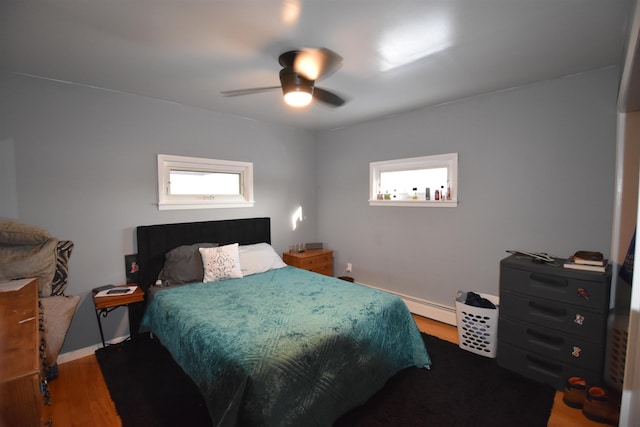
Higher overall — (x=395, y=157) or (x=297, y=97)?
(x=297, y=97)

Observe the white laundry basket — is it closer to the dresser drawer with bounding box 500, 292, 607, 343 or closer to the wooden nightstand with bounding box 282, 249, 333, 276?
the dresser drawer with bounding box 500, 292, 607, 343

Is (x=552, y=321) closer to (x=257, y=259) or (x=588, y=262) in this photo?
(x=588, y=262)

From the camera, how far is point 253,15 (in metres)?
1.57

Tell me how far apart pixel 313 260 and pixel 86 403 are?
2.59 metres

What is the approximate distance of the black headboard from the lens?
9.41 feet

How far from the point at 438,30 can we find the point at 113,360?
11.7 ft

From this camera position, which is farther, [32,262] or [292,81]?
[32,262]

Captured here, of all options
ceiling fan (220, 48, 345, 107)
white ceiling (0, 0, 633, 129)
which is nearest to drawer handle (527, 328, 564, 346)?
white ceiling (0, 0, 633, 129)

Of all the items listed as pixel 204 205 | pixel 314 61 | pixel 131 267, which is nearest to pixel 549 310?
pixel 314 61

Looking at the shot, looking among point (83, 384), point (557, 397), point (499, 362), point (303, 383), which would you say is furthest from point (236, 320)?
point (557, 397)

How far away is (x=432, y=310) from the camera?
3.29 meters

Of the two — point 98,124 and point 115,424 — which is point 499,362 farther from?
point 98,124

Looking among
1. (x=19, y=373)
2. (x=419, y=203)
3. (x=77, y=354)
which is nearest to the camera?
(x=19, y=373)

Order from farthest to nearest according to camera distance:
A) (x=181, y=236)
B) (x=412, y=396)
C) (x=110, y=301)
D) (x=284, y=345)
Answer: (x=181, y=236), (x=110, y=301), (x=412, y=396), (x=284, y=345)
